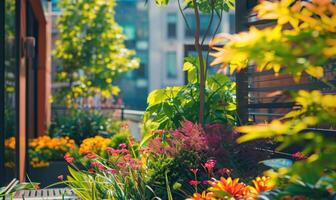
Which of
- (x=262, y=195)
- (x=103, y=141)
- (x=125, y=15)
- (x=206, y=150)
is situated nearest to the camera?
(x=262, y=195)

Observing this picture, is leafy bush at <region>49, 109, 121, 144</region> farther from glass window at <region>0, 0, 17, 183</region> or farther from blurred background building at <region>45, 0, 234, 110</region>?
blurred background building at <region>45, 0, 234, 110</region>

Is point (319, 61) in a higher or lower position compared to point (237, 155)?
higher

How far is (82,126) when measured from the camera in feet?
48.3

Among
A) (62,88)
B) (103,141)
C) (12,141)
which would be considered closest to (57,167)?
(103,141)

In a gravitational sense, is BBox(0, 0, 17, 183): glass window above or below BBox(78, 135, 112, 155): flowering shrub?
above

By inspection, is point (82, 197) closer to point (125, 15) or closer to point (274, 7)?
point (274, 7)

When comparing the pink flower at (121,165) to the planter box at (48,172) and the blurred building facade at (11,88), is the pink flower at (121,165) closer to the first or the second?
the blurred building facade at (11,88)

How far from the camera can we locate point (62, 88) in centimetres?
2178

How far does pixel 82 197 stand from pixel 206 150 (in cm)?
92

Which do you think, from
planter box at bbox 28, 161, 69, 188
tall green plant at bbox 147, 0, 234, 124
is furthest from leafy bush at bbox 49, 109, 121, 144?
tall green plant at bbox 147, 0, 234, 124

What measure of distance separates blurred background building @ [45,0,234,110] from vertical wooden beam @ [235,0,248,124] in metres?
52.7

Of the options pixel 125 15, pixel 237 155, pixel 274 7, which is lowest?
pixel 237 155

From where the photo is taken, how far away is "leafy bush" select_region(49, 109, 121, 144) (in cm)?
1457

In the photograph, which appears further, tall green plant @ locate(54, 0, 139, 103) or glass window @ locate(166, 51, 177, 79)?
glass window @ locate(166, 51, 177, 79)
